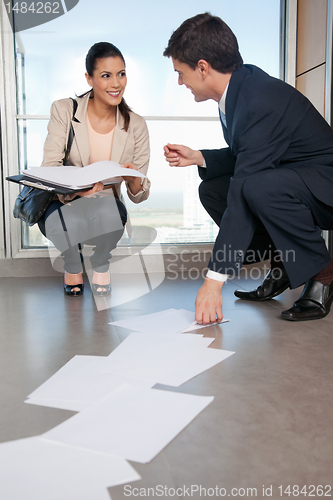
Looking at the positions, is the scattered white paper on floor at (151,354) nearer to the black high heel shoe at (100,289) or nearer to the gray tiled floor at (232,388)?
the gray tiled floor at (232,388)

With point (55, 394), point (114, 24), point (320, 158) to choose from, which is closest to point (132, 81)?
point (114, 24)

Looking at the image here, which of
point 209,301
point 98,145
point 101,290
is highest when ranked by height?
point 98,145

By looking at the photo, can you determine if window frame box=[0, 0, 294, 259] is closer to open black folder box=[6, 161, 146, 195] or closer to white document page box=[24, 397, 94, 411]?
open black folder box=[6, 161, 146, 195]

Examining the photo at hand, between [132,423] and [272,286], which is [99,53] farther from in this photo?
[132,423]

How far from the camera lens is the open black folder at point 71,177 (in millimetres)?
1665

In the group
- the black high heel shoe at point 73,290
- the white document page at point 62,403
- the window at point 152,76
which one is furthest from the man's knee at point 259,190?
the window at point 152,76

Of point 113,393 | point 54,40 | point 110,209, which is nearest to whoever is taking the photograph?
point 113,393

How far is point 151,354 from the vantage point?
1.19 m

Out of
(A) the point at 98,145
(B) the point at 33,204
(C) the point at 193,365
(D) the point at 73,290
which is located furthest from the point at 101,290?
(C) the point at 193,365

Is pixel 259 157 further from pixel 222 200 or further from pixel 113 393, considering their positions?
pixel 113 393

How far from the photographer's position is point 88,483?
655 millimetres

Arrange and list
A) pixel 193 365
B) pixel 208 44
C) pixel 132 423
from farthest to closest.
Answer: pixel 208 44 → pixel 193 365 → pixel 132 423

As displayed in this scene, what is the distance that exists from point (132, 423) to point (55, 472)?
18cm

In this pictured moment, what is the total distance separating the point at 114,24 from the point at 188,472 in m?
2.45
